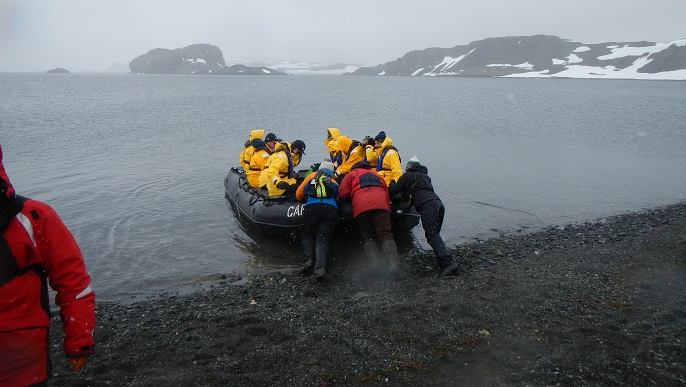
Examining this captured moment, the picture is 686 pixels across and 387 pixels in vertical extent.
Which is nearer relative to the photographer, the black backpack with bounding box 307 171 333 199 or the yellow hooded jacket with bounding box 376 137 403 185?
the black backpack with bounding box 307 171 333 199

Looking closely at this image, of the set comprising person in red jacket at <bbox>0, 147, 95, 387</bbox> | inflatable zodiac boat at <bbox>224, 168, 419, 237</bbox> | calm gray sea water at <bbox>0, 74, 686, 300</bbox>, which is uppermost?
person in red jacket at <bbox>0, 147, 95, 387</bbox>

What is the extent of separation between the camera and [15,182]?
12.4 meters

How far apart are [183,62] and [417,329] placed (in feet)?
626

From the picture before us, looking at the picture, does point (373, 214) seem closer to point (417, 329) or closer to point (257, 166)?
point (417, 329)

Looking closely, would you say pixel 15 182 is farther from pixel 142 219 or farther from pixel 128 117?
pixel 128 117

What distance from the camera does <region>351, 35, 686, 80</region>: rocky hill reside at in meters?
105

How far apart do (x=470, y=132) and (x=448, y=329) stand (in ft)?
68.4

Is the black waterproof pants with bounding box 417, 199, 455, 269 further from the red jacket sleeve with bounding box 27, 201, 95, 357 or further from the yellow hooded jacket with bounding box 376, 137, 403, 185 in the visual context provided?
the red jacket sleeve with bounding box 27, 201, 95, 357

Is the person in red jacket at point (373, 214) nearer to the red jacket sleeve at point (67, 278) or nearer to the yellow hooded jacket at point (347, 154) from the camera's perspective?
the yellow hooded jacket at point (347, 154)

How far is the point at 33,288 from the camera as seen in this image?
226cm

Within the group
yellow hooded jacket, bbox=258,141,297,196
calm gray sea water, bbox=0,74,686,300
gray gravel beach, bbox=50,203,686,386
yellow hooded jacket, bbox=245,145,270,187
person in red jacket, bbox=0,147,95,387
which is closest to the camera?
person in red jacket, bbox=0,147,95,387

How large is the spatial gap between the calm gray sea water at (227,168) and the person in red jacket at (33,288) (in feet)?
13.7

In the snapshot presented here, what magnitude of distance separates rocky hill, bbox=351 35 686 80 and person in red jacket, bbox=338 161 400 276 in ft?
389

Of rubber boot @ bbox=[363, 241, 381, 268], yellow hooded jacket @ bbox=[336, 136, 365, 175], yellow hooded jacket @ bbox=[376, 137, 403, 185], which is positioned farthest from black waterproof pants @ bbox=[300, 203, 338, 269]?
yellow hooded jacket @ bbox=[336, 136, 365, 175]
